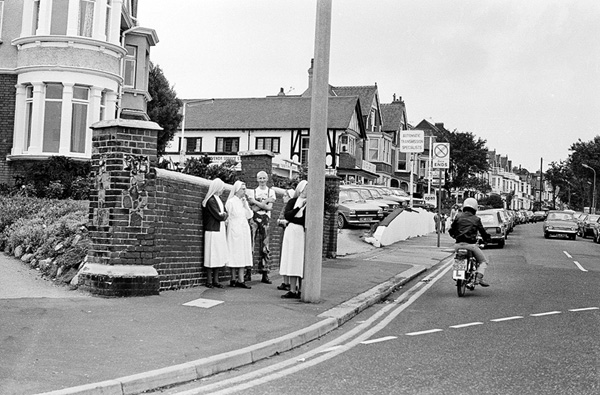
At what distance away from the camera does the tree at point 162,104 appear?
135ft

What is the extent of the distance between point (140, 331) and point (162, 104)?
35.8 m

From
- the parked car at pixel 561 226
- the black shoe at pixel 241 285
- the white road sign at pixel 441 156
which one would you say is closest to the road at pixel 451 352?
the black shoe at pixel 241 285

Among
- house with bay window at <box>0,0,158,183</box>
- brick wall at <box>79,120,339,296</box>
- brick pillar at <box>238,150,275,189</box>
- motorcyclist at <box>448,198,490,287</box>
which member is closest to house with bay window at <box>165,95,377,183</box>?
house with bay window at <box>0,0,158,183</box>

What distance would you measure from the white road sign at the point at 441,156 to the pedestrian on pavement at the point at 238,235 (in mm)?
17549

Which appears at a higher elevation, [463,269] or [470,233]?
[470,233]

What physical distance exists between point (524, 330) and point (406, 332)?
5.51 feet

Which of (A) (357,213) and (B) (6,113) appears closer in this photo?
(B) (6,113)

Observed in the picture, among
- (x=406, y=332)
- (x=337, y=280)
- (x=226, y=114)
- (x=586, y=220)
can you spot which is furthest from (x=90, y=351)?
(x=226, y=114)

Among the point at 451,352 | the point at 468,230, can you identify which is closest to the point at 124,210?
the point at 451,352

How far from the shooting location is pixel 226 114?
5500cm

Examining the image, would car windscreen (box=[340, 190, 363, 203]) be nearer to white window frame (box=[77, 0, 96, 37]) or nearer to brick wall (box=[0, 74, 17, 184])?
white window frame (box=[77, 0, 96, 37])

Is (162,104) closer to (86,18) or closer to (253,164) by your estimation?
(86,18)

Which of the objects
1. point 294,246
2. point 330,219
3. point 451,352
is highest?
point 330,219

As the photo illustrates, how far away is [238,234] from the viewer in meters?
12.2
